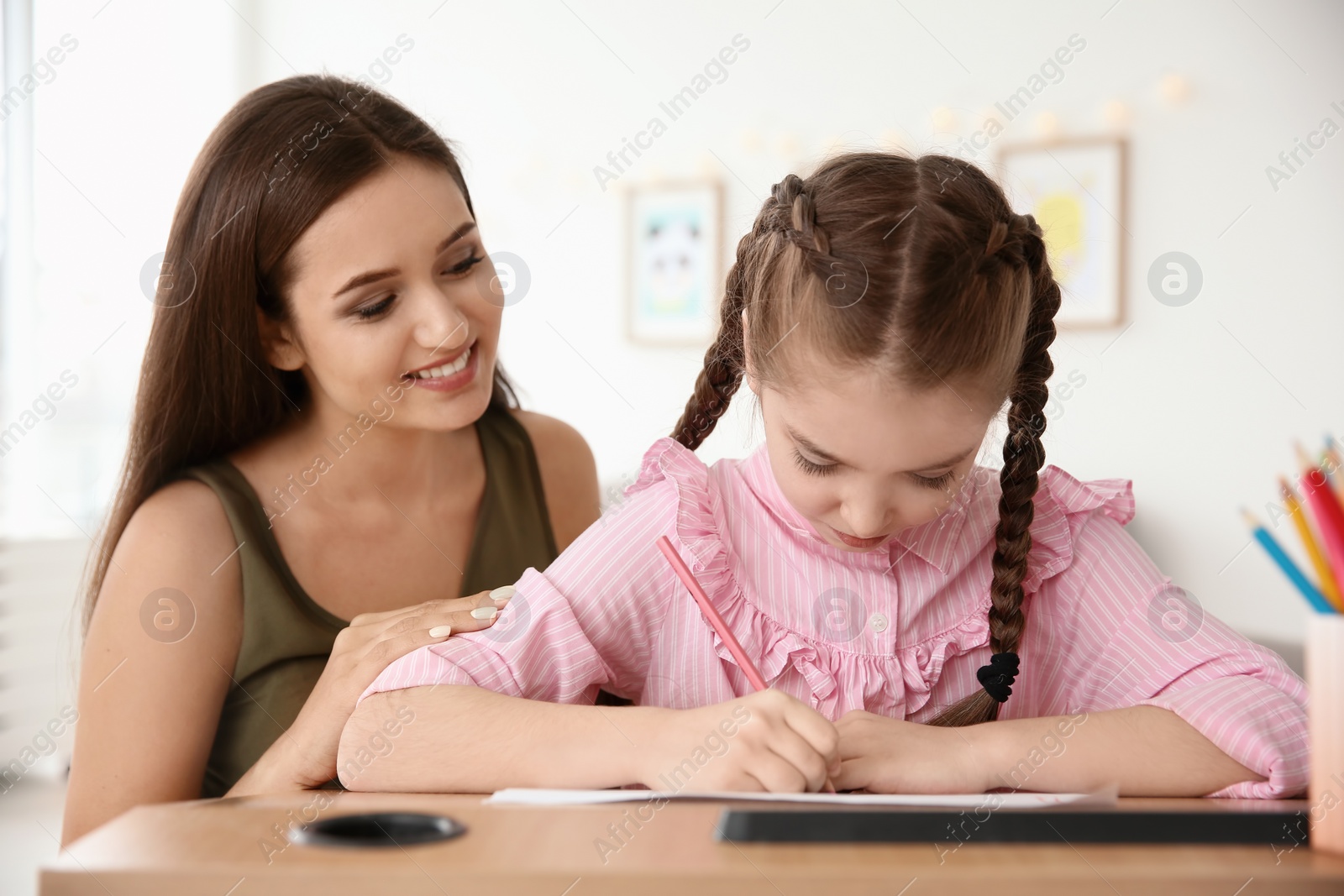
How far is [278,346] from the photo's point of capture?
1440mm

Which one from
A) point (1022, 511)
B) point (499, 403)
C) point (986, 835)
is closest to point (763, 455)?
point (1022, 511)

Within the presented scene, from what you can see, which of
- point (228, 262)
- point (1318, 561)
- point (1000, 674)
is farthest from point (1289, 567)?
point (228, 262)

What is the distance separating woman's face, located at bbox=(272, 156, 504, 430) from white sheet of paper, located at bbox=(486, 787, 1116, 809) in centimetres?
72

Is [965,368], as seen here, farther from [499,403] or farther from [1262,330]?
[1262,330]

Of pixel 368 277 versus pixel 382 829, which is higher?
pixel 368 277

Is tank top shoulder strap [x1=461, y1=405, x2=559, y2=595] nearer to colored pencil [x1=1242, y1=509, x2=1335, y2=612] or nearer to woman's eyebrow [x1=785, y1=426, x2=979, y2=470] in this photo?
woman's eyebrow [x1=785, y1=426, x2=979, y2=470]

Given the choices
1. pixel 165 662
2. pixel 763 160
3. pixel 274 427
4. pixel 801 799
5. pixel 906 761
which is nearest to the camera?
pixel 801 799

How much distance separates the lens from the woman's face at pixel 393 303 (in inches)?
52.6

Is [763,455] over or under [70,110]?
under

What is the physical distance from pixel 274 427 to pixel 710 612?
0.79 m

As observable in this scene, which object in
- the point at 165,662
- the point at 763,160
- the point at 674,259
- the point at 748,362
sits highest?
the point at 763,160

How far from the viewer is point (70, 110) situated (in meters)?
3.30

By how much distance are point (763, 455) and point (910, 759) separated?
387 mm

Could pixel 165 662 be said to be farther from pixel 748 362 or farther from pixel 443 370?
pixel 748 362
